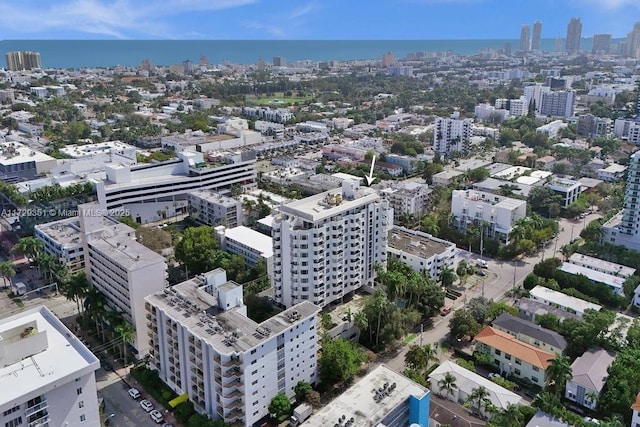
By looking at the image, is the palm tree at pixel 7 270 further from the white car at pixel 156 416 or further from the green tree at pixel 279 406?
the green tree at pixel 279 406

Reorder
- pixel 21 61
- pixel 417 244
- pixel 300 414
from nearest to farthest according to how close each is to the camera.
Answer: pixel 300 414 < pixel 417 244 < pixel 21 61

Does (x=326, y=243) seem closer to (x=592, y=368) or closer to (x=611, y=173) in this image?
(x=592, y=368)

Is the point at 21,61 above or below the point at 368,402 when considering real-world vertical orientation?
above

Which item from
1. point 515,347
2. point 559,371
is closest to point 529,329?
point 515,347

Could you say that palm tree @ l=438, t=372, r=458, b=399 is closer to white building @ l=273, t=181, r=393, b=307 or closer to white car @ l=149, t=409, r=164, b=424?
white building @ l=273, t=181, r=393, b=307

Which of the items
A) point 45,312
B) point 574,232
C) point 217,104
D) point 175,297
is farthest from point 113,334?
point 217,104

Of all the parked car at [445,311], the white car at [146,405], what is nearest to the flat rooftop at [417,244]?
the parked car at [445,311]
